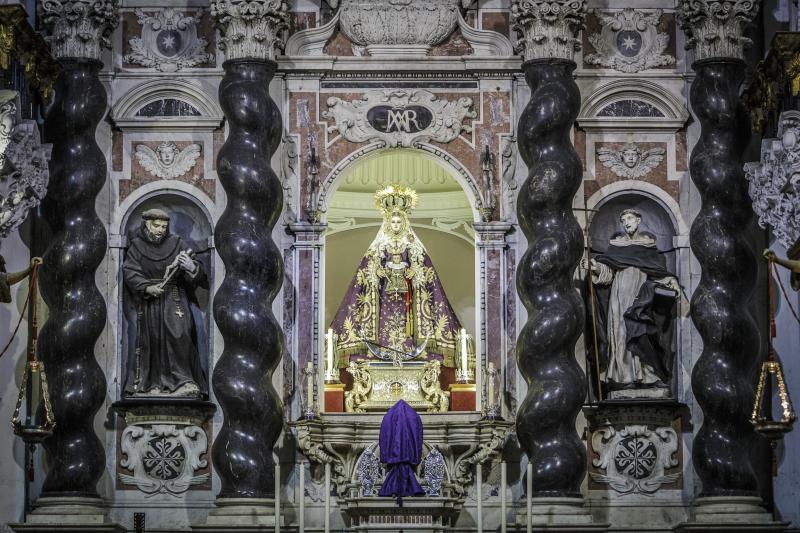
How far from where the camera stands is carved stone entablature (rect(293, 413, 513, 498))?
2294 centimetres

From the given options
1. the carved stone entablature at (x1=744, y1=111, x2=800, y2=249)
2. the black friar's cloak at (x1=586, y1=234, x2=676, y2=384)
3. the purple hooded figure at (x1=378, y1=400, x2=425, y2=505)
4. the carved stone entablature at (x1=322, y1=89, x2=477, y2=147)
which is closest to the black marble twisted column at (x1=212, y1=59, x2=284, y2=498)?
the carved stone entablature at (x1=322, y1=89, x2=477, y2=147)

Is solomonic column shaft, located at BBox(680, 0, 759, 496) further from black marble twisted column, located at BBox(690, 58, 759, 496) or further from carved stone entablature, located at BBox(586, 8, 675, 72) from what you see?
carved stone entablature, located at BBox(586, 8, 675, 72)

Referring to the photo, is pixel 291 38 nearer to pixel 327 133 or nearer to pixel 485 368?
pixel 327 133

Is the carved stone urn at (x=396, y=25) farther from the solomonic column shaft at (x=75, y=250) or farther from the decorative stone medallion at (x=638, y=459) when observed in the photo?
the decorative stone medallion at (x=638, y=459)

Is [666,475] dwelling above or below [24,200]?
below

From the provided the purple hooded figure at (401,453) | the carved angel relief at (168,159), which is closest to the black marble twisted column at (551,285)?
the purple hooded figure at (401,453)

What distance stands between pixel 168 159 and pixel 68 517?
14.8 feet

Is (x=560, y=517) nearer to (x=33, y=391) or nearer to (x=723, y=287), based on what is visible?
(x=723, y=287)

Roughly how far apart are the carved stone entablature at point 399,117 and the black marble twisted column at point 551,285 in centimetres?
99

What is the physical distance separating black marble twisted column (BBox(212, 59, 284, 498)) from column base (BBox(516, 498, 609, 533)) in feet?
9.82

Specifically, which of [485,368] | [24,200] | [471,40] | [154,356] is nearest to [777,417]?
[485,368]

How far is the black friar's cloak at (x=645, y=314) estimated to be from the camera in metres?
23.3

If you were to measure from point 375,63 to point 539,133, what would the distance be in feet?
7.53

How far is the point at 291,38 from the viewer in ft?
79.3
